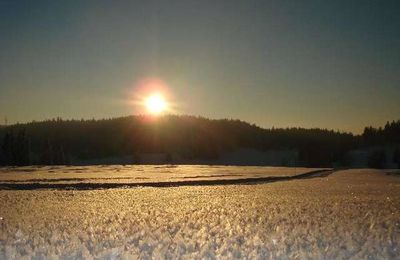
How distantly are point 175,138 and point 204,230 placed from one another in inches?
5463

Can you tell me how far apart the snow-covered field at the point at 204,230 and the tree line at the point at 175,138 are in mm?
101169

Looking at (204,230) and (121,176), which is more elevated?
(121,176)

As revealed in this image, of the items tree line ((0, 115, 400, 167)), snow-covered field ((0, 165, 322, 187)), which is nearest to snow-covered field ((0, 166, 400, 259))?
snow-covered field ((0, 165, 322, 187))

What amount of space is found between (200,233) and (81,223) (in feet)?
10.2

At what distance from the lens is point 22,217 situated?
40.9ft

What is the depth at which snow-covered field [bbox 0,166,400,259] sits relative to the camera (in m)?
8.17

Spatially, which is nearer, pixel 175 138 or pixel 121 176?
pixel 121 176

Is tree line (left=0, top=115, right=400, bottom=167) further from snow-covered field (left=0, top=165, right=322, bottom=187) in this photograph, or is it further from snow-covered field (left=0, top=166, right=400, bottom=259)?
snow-covered field (left=0, top=166, right=400, bottom=259)

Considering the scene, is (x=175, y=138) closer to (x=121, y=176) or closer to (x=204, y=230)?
(x=121, y=176)

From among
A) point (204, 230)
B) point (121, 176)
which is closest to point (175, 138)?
point (121, 176)

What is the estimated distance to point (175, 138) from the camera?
149m

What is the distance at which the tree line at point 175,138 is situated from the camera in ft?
428

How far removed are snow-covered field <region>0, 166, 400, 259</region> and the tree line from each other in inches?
3983

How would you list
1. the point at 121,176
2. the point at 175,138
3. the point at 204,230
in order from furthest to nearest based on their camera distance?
the point at 175,138 → the point at 121,176 → the point at 204,230
